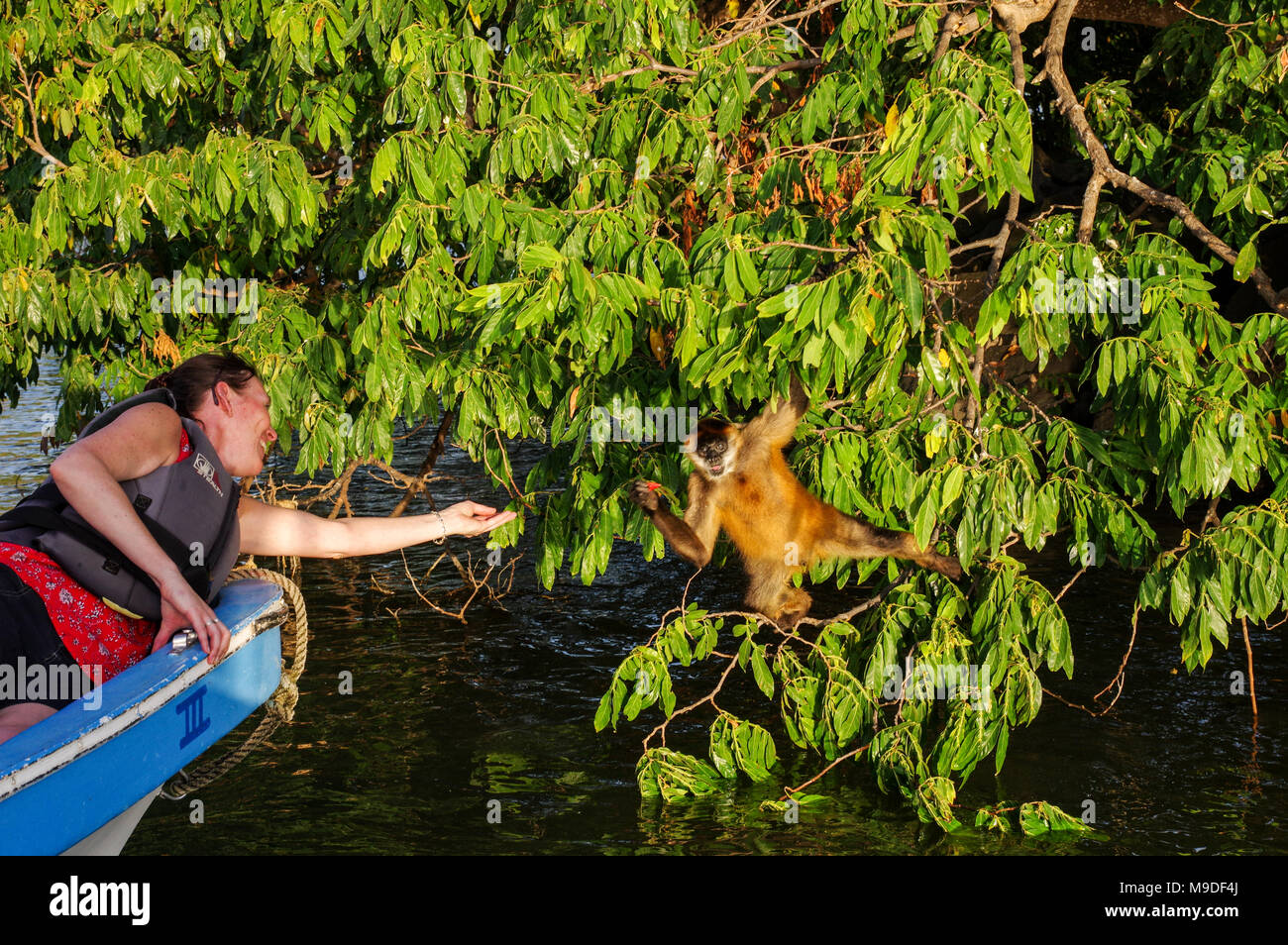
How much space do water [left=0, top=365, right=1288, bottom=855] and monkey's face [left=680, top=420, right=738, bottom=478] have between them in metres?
2.10

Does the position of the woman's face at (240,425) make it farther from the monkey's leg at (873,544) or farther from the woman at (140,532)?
the monkey's leg at (873,544)

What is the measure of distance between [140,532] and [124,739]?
647mm

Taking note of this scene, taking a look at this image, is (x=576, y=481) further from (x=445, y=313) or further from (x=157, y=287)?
(x=157, y=287)

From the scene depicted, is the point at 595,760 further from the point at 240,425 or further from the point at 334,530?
the point at 240,425

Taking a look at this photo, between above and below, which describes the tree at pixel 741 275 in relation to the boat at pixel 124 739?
above

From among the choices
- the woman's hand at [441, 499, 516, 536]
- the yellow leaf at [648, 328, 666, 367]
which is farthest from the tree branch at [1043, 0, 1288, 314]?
the woman's hand at [441, 499, 516, 536]

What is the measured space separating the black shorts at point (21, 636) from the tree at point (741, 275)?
4.89 ft

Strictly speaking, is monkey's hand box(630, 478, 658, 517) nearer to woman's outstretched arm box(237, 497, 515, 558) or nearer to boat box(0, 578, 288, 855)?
woman's outstretched arm box(237, 497, 515, 558)

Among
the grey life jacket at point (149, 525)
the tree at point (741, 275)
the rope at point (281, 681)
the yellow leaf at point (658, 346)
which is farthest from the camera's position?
the yellow leaf at point (658, 346)

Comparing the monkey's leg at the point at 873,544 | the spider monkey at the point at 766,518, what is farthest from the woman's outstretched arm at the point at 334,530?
the monkey's leg at the point at 873,544

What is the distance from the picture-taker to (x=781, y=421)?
4.82m

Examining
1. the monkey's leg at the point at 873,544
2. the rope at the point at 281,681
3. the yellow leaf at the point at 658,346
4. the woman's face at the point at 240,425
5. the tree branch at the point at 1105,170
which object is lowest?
the rope at the point at 281,681

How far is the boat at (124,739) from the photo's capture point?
312 cm

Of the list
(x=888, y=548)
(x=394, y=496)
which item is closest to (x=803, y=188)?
(x=888, y=548)
